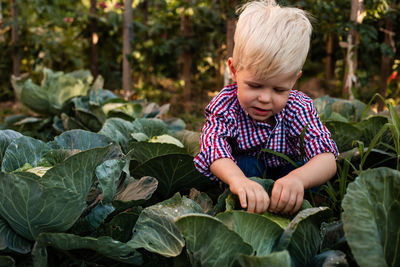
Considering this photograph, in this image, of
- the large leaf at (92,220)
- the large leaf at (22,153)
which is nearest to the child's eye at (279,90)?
the large leaf at (92,220)

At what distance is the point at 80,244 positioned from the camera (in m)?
1.19

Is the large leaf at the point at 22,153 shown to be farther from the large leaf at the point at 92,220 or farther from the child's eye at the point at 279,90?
the child's eye at the point at 279,90

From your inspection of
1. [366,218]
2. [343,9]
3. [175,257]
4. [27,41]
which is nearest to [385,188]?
[366,218]

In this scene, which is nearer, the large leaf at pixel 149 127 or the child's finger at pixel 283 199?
the child's finger at pixel 283 199

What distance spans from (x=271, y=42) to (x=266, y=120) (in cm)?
39

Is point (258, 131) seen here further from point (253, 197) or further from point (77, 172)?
point (77, 172)

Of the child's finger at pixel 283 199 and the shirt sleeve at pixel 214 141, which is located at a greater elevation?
the shirt sleeve at pixel 214 141

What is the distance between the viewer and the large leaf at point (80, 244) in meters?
1.16

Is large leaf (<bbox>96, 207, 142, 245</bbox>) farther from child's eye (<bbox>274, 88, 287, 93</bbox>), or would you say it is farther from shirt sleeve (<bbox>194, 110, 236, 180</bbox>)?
child's eye (<bbox>274, 88, 287, 93</bbox>)

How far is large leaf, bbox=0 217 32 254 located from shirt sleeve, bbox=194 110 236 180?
2.00ft

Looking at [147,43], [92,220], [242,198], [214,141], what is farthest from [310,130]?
[147,43]

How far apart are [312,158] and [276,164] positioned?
0.24 m

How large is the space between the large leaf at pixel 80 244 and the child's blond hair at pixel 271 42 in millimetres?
667

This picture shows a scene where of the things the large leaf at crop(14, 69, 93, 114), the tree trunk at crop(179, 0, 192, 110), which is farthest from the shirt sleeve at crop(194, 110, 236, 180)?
the tree trunk at crop(179, 0, 192, 110)
